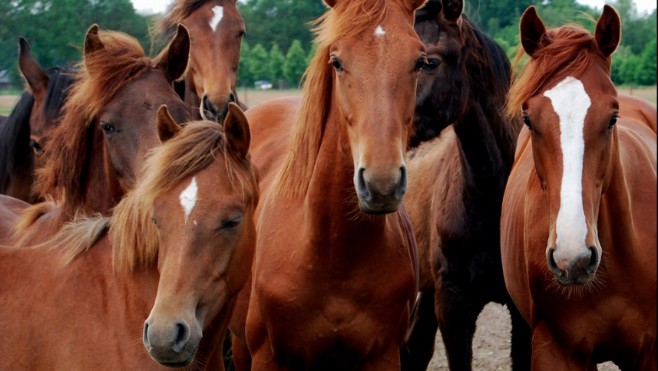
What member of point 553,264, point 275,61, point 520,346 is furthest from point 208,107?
point 275,61

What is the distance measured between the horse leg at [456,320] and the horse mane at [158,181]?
7.02ft

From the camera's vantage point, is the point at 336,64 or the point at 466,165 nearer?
the point at 336,64

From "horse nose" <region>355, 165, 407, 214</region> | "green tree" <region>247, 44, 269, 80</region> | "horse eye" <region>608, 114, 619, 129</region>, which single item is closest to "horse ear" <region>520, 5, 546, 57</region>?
"horse eye" <region>608, 114, 619, 129</region>

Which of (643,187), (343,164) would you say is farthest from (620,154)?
(343,164)

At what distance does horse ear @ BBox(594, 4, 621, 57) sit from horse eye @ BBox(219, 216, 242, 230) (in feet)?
5.40

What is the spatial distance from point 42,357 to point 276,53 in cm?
3020

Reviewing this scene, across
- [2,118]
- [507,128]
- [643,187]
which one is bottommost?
[2,118]

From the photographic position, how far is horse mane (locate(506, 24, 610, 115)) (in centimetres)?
355

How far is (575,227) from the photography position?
10.4ft

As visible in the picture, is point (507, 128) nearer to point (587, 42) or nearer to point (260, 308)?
point (587, 42)

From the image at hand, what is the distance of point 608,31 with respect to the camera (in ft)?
12.0

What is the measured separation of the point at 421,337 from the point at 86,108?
283cm

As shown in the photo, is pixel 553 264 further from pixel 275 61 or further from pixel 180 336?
pixel 275 61

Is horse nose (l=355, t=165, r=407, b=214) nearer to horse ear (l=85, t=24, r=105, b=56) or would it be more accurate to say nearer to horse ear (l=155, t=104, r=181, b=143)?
horse ear (l=155, t=104, r=181, b=143)
